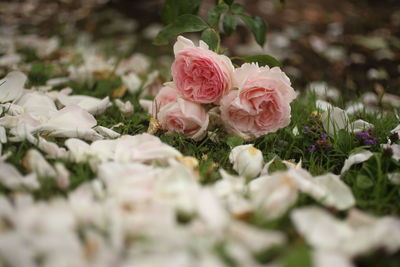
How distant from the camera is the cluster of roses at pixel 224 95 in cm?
133

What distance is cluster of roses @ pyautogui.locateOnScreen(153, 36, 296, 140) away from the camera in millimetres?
1329

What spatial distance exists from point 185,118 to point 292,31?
295 centimetres

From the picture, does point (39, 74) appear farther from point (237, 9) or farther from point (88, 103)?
point (237, 9)

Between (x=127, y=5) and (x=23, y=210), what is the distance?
12.5 feet

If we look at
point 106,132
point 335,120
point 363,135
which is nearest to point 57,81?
point 106,132

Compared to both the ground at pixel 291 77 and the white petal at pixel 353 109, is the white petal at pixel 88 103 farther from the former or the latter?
the white petal at pixel 353 109

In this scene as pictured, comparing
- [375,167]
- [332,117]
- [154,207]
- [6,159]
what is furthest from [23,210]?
[332,117]

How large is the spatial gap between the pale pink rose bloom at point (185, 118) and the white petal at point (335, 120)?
41cm

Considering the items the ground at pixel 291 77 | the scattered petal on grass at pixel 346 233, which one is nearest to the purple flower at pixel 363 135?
the ground at pixel 291 77

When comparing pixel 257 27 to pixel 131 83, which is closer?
pixel 257 27

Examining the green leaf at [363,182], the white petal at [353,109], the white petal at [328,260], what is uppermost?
the white petal at [328,260]

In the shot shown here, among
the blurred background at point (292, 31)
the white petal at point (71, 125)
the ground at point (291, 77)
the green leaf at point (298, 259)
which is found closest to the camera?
the green leaf at point (298, 259)

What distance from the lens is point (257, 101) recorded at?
1.34 meters

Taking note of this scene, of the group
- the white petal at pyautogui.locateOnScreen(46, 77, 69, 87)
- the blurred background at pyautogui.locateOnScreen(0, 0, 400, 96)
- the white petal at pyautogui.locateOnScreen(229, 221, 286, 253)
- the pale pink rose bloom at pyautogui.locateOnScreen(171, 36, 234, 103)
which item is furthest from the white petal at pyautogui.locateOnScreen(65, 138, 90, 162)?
the blurred background at pyautogui.locateOnScreen(0, 0, 400, 96)
